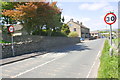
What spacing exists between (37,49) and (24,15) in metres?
5.09

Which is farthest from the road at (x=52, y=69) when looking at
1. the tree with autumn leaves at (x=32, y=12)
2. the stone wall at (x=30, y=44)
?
the tree with autumn leaves at (x=32, y=12)

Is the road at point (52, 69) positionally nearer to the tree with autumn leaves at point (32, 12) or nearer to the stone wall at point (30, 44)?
the stone wall at point (30, 44)

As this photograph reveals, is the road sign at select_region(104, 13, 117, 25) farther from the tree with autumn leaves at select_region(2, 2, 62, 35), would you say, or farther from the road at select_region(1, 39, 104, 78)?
the tree with autumn leaves at select_region(2, 2, 62, 35)

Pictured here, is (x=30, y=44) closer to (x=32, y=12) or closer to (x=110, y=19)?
(x=32, y=12)

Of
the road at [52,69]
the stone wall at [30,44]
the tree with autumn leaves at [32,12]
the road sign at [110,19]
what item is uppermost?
the tree with autumn leaves at [32,12]

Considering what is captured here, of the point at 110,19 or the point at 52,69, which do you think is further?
the point at 52,69

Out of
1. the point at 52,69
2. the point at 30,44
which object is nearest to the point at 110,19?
the point at 52,69

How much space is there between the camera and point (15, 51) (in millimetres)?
13844

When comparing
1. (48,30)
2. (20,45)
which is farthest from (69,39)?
(20,45)

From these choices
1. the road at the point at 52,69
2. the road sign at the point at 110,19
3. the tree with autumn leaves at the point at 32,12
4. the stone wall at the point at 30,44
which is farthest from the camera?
the tree with autumn leaves at the point at 32,12

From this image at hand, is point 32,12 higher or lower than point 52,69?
higher

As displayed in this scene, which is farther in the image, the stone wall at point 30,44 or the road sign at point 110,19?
the stone wall at point 30,44

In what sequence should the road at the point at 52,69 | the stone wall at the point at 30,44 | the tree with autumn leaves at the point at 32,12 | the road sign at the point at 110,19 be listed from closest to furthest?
the road sign at the point at 110,19 < the road at the point at 52,69 < the stone wall at the point at 30,44 < the tree with autumn leaves at the point at 32,12

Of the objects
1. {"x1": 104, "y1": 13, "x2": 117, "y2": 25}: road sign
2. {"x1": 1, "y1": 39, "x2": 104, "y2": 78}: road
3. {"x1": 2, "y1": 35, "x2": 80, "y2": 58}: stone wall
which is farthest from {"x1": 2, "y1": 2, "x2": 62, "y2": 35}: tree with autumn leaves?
{"x1": 104, "y1": 13, "x2": 117, "y2": 25}: road sign
